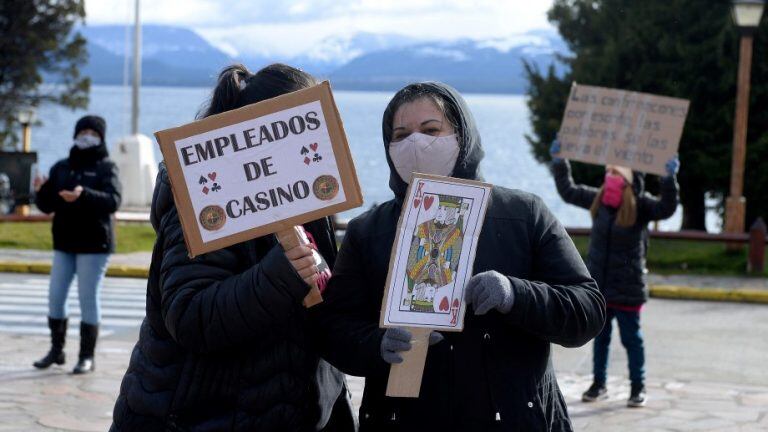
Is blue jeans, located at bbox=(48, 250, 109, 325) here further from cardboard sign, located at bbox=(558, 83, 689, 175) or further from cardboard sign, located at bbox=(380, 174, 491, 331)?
cardboard sign, located at bbox=(380, 174, 491, 331)

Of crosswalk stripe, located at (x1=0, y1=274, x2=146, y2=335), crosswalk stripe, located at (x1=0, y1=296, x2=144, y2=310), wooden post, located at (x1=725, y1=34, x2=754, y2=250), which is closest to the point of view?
crosswalk stripe, located at (x1=0, y1=274, x2=146, y2=335)

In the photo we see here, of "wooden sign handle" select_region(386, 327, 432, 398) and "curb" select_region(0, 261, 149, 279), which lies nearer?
"wooden sign handle" select_region(386, 327, 432, 398)

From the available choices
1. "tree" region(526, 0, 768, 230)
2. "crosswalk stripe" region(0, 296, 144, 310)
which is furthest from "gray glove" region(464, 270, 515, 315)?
"tree" region(526, 0, 768, 230)

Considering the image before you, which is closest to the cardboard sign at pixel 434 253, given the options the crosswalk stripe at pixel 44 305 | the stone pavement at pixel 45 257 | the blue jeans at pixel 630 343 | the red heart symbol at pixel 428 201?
the red heart symbol at pixel 428 201

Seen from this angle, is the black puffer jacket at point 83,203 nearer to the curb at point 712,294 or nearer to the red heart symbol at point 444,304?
the red heart symbol at point 444,304

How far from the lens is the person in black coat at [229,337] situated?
3.20m

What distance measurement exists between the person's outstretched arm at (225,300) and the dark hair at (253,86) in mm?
452

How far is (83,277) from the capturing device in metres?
8.56

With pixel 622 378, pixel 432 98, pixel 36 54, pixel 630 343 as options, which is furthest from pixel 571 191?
pixel 36 54

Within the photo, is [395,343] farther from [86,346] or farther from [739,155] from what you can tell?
[739,155]

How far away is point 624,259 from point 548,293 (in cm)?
499

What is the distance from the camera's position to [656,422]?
7707 mm

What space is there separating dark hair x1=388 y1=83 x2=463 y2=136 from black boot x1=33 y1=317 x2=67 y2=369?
601 centimetres

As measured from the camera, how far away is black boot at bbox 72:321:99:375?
8.72 metres
